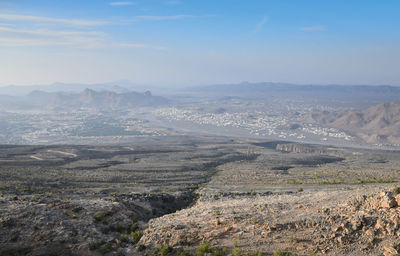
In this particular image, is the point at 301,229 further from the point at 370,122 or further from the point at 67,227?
the point at 370,122

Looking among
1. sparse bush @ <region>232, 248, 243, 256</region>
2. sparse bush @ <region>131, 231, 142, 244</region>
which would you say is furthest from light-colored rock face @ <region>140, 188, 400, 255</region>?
sparse bush @ <region>232, 248, 243, 256</region>

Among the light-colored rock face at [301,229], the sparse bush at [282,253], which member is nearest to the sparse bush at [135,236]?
the light-colored rock face at [301,229]

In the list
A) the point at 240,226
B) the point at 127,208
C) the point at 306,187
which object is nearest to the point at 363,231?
the point at 240,226

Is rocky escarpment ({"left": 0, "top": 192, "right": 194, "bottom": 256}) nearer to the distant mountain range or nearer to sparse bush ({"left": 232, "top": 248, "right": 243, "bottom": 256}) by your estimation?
sparse bush ({"left": 232, "top": 248, "right": 243, "bottom": 256})

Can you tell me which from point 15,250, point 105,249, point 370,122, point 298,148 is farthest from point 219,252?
point 370,122

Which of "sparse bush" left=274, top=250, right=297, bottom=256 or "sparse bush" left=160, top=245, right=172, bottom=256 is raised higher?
"sparse bush" left=274, top=250, right=297, bottom=256

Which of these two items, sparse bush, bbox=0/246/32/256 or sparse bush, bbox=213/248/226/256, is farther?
sparse bush, bbox=0/246/32/256

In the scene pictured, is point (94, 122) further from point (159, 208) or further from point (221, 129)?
point (159, 208)
